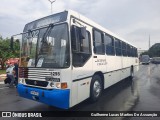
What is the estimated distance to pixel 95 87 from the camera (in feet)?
22.8

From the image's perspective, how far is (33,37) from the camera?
6.07 metres

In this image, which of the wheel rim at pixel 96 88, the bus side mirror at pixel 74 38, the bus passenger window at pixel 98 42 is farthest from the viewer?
the bus passenger window at pixel 98 42

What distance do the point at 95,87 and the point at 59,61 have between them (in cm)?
230

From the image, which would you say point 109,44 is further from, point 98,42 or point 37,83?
point 37,83

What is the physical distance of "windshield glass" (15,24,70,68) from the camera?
526 cm

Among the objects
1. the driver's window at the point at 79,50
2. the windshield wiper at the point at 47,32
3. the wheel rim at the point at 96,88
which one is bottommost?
the wheel rim at the point at 96,88

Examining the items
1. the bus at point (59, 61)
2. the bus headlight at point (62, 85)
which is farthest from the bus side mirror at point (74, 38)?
the bus headlight at point (62, 85)

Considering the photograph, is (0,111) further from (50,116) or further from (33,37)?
(33,37)

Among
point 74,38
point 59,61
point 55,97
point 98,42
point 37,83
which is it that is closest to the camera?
point 55,97

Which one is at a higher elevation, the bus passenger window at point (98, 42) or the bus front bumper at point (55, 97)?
the bus passenger window at point (98, 42)

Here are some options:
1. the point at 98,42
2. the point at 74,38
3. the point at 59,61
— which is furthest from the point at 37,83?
the point at 98,42

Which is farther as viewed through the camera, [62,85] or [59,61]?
[59,61]

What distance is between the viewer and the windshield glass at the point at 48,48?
5.26m

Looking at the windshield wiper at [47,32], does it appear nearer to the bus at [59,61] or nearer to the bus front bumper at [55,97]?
the bus at [59,61]
